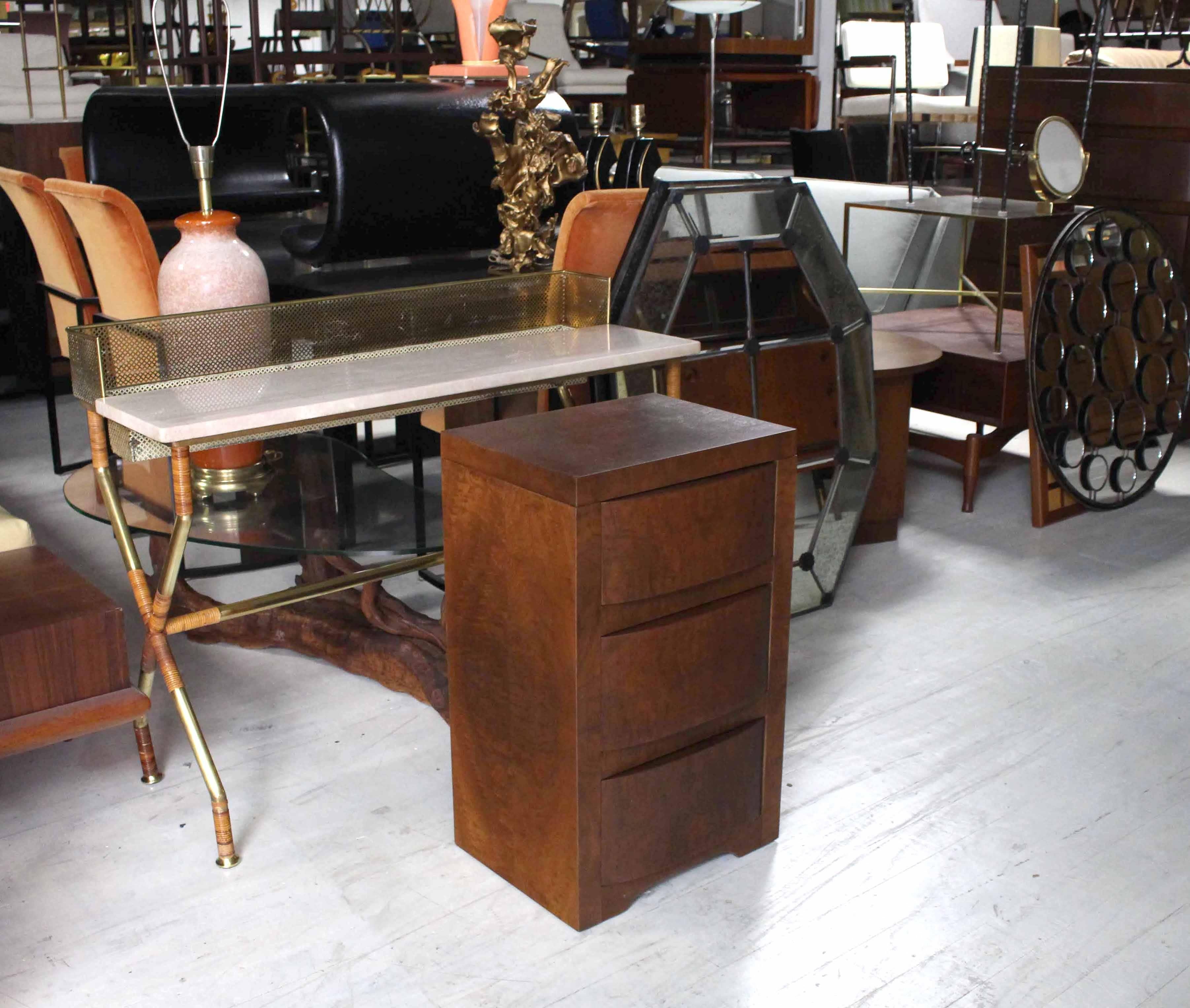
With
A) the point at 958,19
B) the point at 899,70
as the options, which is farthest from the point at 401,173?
the point at 958,19

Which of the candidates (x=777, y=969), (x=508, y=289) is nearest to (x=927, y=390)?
(x=508, y=289)

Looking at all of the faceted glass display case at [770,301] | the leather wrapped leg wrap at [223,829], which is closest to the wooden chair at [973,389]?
the faceted glass display case at [770,301]

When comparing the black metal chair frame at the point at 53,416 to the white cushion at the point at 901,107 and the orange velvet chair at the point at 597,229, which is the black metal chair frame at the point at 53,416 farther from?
the white cushion at the point at 901,107

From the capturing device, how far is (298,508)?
2.28m

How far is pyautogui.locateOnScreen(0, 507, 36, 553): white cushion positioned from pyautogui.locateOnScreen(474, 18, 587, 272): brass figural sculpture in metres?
1.17

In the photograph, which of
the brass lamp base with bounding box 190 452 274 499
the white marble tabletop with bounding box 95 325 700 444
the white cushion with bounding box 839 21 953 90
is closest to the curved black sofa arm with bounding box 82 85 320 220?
the brass lamp base with bounding box 190 452 274 499

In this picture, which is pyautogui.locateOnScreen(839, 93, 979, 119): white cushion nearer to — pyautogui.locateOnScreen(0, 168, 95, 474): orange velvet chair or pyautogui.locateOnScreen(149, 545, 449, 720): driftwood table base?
pyautogui.locateOnScreen(0, 168, 95, 474): orange velvet chair

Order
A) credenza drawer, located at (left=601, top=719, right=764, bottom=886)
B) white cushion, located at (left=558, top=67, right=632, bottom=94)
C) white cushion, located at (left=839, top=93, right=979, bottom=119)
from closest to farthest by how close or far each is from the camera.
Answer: credenza drawer, located at (left=601, top=719, right=764, bottom=886) < white cushion, located at (left=839, top=93, right=979, bottom=119) < white cushion, located at (left=558, top=67, right=632, bottom=94)

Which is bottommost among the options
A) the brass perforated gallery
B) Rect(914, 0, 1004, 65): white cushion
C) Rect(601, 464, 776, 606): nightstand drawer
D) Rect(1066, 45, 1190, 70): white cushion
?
Rect(601, 464, 776, 606): nightstand drawer

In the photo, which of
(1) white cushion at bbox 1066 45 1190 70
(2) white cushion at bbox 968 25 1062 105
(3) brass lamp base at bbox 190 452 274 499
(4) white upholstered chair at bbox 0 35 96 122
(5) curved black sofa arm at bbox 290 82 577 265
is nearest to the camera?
(3) brass lamp base at bbox 190 452 274 499

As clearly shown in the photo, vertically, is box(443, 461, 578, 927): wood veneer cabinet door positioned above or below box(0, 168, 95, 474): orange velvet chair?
below

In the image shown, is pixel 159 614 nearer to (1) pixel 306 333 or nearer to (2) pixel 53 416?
(1) pixel 306 333

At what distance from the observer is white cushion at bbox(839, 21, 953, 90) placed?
831 centimetres

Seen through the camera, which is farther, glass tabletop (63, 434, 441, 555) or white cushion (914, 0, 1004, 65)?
white cushion (914, 0, 1004, 65)
